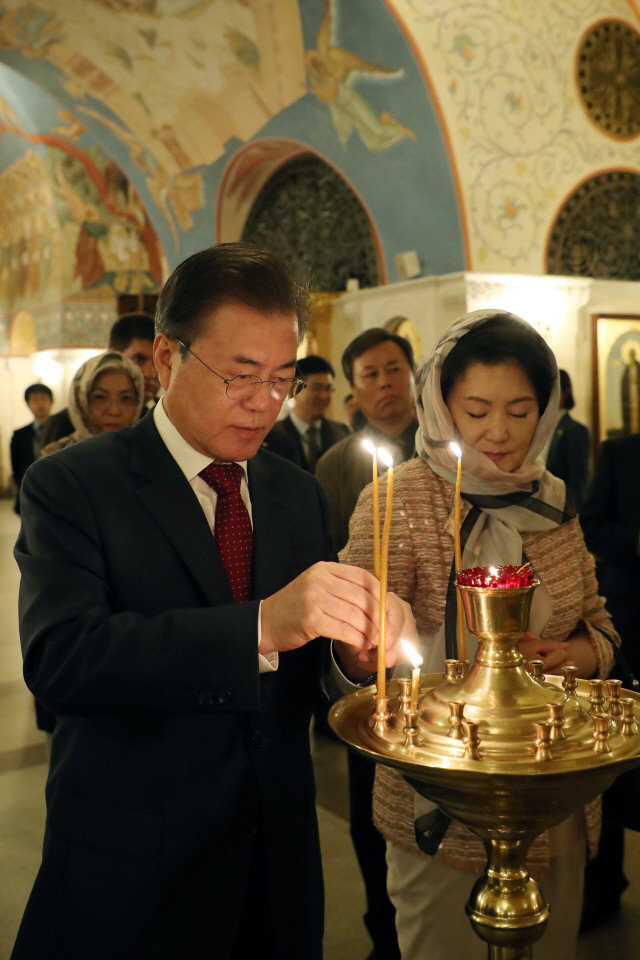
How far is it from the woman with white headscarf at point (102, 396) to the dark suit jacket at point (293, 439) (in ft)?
3.13

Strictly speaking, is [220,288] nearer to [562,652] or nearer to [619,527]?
[562,652]

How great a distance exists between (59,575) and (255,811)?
1.87 ft

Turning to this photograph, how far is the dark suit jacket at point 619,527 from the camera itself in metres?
3.57

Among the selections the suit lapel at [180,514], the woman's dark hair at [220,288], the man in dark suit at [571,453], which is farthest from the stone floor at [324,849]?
the man in dark suit at [571,453]

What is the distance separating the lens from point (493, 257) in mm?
9422

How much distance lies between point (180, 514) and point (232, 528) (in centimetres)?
13

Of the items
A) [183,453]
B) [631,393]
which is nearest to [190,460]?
[183,453]

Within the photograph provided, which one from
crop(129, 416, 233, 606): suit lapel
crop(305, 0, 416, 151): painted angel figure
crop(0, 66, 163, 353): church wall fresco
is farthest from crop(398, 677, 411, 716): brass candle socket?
crop(0, 66, 163, 353): church wall fresco

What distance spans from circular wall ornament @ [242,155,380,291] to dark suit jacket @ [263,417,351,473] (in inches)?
189

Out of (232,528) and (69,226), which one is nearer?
(232,528)

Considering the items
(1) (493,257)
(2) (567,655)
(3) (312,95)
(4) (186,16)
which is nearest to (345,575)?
(2) (567,655)

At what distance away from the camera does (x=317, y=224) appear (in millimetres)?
11797

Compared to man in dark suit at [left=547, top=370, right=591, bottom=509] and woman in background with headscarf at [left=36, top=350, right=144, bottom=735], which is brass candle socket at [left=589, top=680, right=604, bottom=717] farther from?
man in dark suit at [left=547, top=370, right=591, bottom=509]

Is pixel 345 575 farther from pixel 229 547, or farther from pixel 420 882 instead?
pixel 420 882
